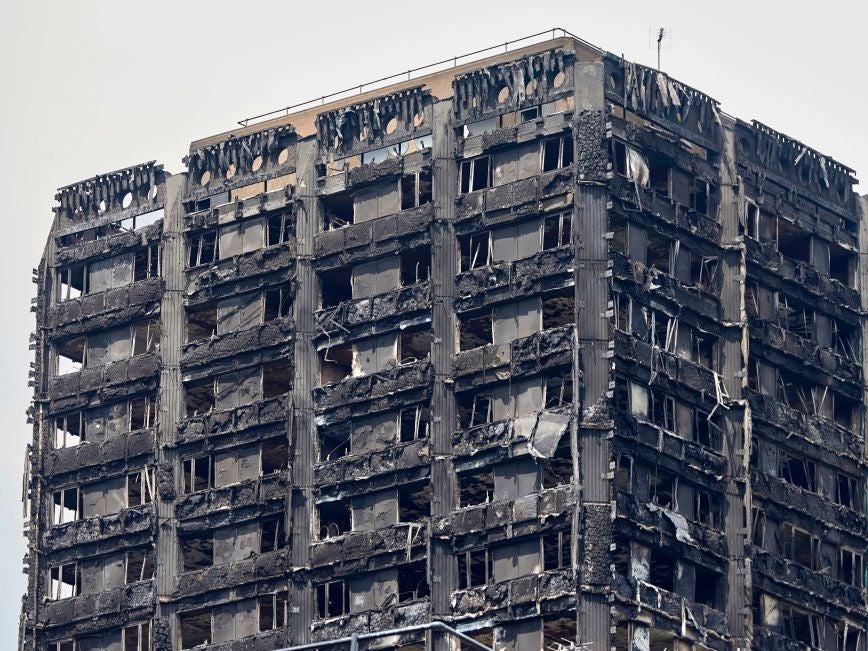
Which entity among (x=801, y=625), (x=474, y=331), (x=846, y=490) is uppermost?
(x=474, y=331)

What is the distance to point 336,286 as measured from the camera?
136 meters

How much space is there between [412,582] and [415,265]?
15239mm

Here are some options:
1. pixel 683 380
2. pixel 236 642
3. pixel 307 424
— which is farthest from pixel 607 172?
pixel 236 642

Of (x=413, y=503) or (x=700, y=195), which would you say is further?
(x=700, y=195)

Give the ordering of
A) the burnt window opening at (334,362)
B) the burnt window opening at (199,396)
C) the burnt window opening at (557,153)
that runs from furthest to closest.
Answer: the burnt window opening at (199,396), the burnt window opening at (334,362), the burnt window opening at (557,153)

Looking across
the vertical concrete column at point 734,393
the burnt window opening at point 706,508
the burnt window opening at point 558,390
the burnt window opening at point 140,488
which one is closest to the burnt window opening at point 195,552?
the burnt window opening at point 140,488

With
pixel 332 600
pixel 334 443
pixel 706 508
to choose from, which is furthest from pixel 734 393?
pixel 332 600

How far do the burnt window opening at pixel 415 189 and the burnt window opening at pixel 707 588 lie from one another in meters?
21.4

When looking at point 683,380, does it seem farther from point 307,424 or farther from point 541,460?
point 307,424

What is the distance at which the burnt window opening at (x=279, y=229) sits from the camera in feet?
453

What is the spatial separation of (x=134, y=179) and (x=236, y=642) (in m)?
25.6

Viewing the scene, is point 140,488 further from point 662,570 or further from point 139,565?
point 662,570

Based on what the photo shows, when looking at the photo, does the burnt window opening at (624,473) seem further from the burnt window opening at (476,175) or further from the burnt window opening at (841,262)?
the burnt window opening at (841,262)

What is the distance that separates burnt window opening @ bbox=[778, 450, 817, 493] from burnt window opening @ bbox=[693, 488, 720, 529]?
21.2 ft
